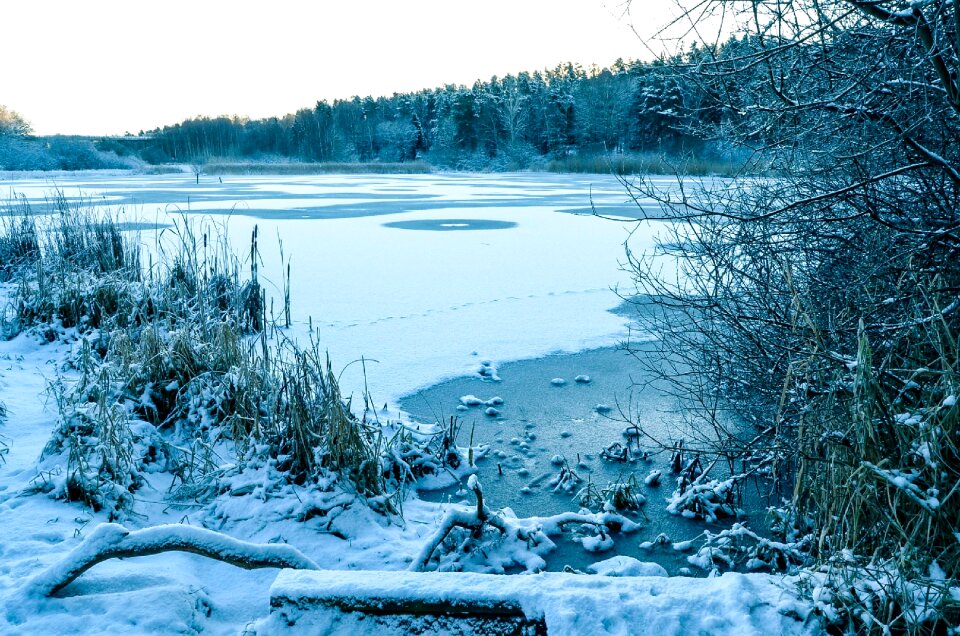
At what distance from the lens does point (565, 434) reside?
4.36 metres

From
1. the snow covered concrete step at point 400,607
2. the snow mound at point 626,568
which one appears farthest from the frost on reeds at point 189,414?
the snow covered concrete step at point 400,607

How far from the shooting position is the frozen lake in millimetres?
5957

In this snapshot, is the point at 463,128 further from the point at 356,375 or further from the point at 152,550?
the point at 152,550

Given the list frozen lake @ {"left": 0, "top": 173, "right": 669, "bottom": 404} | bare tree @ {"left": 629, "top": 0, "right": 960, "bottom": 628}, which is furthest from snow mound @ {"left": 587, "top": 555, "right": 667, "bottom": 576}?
frozen lake @ {"left": 0, "top": 173, "right": 669, "bottom": 404}

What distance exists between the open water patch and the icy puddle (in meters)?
8.14

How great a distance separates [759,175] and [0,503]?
442 centimetres

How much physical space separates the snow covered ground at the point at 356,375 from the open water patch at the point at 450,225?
0.08 m

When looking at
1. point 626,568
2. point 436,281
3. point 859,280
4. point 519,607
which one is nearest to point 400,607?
point 519,607

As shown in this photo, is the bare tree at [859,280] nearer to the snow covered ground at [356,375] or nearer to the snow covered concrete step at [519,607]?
the snow covered concrete step at [519,607]

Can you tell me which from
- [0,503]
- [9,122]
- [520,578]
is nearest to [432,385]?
[0,503]

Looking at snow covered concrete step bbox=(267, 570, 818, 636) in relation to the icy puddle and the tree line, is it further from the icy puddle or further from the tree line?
the tree line

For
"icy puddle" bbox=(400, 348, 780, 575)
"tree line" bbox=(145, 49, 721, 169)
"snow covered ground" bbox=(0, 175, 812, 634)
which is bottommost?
"icy puddle" bbox=(400, 348, 780, 575)

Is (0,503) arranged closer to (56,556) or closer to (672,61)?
(56,556)

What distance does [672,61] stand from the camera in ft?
9.18
